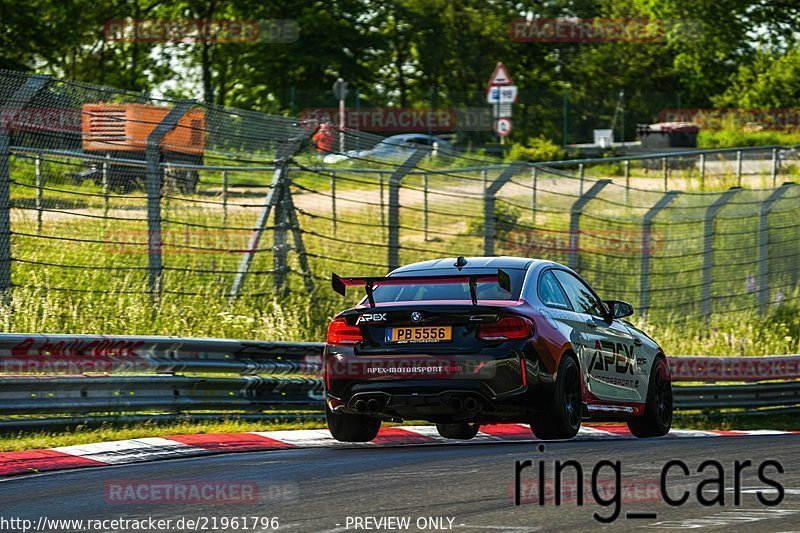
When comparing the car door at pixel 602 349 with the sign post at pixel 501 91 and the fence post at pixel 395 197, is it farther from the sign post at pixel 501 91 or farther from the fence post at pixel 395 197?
the sign post at pixel 501 91

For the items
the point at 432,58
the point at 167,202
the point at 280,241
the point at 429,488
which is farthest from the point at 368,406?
the point at 432,58

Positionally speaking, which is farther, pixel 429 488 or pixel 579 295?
pixel 579 295

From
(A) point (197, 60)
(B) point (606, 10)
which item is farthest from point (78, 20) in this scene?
(B) point (606, 10)

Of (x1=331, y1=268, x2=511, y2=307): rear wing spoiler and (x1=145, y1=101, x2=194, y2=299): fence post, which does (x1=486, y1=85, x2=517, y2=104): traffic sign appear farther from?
(x1=331, y1=268, x2=511, y2=307): rear wing spoiler

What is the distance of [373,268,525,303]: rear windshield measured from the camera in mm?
10719

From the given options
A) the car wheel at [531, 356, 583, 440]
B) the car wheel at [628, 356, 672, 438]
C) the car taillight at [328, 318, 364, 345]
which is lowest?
the car wheel at [628, 356, 672, 438]

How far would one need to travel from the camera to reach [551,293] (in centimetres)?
1113

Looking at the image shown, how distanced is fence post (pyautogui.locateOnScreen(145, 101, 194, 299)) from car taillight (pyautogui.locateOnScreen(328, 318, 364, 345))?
202 inches

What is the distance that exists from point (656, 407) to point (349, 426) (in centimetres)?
289

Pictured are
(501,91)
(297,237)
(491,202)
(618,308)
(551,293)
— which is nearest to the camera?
(551,293)

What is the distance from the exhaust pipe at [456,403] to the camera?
10172 millimetres

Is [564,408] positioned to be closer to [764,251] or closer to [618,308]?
[618,308]

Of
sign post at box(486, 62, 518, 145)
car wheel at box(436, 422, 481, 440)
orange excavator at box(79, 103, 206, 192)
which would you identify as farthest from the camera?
sign post at box(486, 62, 518, 145)

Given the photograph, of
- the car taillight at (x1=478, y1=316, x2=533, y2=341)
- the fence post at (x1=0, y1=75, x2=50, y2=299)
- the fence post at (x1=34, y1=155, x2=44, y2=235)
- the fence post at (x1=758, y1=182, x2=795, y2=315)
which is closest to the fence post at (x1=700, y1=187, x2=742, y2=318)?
the fence post at (x1=758, y1=182, x2=795, y2=315)
